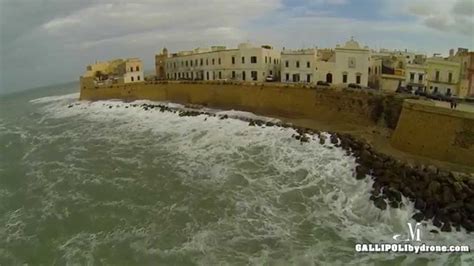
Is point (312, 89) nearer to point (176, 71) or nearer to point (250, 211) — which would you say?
point (250, 211)

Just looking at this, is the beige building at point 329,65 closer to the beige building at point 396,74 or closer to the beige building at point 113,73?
the beige building at point 396,74

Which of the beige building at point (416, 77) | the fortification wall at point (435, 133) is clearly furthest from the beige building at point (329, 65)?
the fortification wall at point (435, 133)

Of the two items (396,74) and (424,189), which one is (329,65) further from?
(424,189)

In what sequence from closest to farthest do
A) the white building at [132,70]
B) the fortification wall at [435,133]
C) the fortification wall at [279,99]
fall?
the fortification wall at [435,133] < the fortification wall at [279,99] < the white building at [132,70]

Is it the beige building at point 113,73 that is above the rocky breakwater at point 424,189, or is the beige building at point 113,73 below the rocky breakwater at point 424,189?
above

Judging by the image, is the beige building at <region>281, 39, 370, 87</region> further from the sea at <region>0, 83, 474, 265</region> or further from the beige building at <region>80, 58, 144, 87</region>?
the beige building at <region>80, 58, 144, 87</region>
